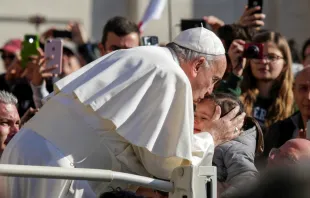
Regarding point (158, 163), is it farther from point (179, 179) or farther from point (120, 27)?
point (120, 27)

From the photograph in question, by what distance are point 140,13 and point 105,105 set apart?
361 inches

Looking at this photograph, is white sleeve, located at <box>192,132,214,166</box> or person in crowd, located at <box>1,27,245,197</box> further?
white sleeve, located at <box>192,132,214,166</box>

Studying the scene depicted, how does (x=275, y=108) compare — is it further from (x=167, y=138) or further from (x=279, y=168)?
(x=279, y=168)

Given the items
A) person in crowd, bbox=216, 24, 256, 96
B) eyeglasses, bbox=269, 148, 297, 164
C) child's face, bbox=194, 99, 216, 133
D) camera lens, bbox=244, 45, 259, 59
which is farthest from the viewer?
camera lens, bbox=244, 45, 259, 59

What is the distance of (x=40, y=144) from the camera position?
401 cm

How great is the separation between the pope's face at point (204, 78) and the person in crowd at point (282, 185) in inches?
101

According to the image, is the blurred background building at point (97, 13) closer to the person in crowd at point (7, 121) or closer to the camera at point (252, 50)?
the camera at point (252, 50)

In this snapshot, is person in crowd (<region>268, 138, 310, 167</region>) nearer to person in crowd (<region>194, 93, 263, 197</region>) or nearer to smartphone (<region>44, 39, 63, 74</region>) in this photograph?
person in crowd (<region>194, 93, 263, 197</region>)

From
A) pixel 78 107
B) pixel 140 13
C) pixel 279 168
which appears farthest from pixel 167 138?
pixel 140 13

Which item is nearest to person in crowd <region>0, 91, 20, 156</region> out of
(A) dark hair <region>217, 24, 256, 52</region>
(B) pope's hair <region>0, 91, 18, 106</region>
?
(B) pope's hair <region>0, 91, 18, 106</region>

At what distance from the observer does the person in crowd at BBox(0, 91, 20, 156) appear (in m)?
5.46

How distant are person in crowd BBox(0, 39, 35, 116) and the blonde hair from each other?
65.0 inches

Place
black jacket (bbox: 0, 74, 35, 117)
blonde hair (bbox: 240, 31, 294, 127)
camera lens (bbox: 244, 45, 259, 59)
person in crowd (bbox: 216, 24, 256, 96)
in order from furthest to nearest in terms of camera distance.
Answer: black jacket (bbox: 0, 74, 35, 117)
blonde hair (bbox: 240, 31, 294, 127)
camera lens (bbox: 244, 45, 259, 59)
person in crowd (bbox: 216, 24, 256, 96)

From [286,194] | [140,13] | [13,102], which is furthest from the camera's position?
[140,13]
